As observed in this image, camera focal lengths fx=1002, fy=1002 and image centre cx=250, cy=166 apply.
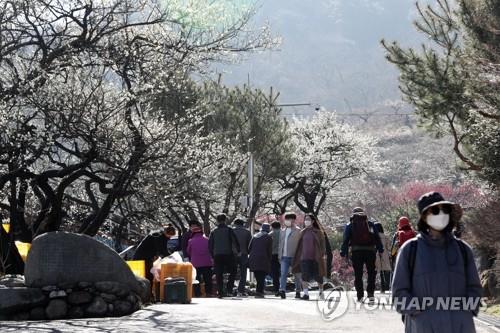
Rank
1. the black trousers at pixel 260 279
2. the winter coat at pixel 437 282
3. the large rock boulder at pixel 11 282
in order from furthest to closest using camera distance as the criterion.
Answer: the black trousers at pixel 260 279, the large rock boulder at pixel 11 282, the winter coat at pixel 437 282

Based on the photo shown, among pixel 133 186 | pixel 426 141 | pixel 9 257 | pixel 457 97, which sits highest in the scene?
pixel 426 141

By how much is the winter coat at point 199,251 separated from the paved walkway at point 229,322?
4.71 meters

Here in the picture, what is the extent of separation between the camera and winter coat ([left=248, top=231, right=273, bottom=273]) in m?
21.0

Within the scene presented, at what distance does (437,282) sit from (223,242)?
13614 millimetres

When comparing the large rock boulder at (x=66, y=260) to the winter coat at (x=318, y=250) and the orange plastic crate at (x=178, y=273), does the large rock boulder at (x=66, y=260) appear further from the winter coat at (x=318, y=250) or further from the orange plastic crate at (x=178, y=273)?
the winter coat at (x=318, y=250)

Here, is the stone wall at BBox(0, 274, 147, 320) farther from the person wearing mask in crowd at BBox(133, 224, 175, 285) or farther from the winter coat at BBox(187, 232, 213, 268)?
the winter coat at BBox(187, 232, 213, 268)

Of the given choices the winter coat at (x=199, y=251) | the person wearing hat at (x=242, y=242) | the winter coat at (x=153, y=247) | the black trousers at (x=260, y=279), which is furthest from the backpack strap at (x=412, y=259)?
the black trousers at (x=260, y=279)

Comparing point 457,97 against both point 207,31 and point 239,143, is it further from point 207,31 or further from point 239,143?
point 239,143

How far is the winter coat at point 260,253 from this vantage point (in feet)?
69.1

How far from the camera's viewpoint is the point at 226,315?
14.5m

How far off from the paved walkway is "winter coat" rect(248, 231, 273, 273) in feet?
15.9

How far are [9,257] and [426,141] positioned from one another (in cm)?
14331

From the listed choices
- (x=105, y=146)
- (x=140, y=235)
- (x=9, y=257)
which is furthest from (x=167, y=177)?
(x=140, y=235)

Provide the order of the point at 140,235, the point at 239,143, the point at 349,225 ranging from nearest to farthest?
1. the point at 349,225
2. the point at 140,235
3. the point at 239,143
